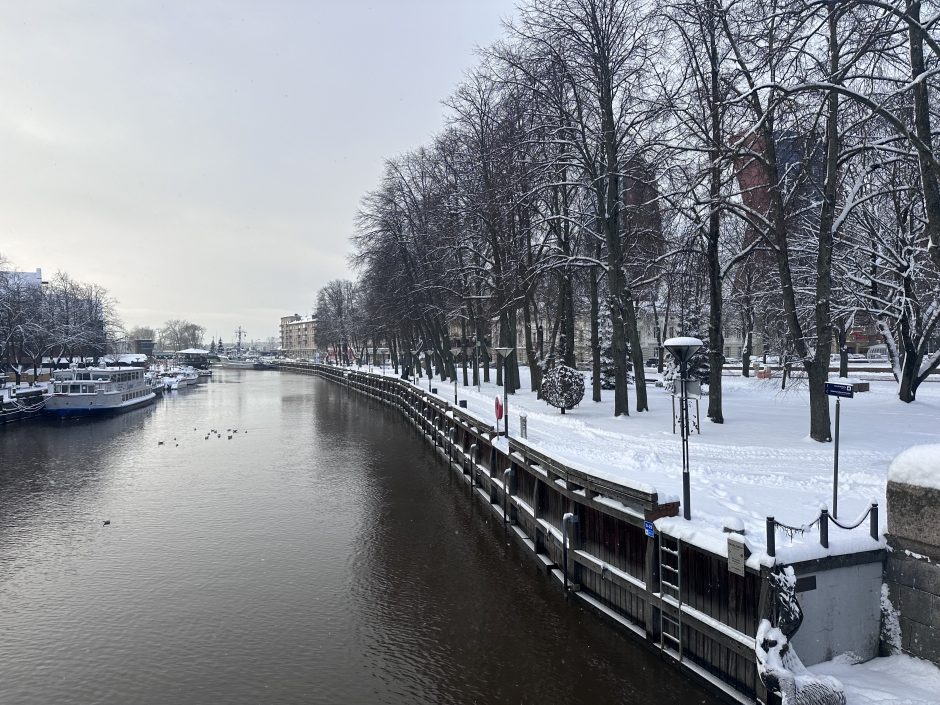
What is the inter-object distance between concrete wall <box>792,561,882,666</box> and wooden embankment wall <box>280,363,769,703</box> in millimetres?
692

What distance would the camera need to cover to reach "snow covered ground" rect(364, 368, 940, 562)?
33.3 feet

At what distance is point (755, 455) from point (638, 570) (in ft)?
19.0

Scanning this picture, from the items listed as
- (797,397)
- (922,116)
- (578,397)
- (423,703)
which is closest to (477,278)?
(578,397)

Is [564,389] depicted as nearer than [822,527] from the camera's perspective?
No

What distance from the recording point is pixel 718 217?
66.9ft

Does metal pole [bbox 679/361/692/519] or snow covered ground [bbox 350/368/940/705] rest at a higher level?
metal pole [bbox 679/361/692/519]

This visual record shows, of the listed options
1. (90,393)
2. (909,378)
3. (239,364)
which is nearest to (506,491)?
(909,378)

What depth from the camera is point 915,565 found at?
27.9 feet

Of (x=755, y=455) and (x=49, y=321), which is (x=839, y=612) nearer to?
(x=755, y=455)

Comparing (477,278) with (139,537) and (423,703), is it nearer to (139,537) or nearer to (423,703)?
(139,537)

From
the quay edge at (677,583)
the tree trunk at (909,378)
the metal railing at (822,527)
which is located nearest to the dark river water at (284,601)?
the quay edge at (677,583)

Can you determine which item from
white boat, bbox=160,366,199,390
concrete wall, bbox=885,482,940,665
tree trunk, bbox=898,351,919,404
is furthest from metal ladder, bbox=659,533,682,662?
white boat, bbox=160,366,199,390

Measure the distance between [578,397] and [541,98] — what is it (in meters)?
11.3

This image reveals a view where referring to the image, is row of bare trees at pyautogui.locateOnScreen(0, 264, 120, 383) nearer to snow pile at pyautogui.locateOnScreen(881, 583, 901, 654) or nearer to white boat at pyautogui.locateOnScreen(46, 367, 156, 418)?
white boat at pyautogui.locateOnScreen(46, 367, 156, 418)
